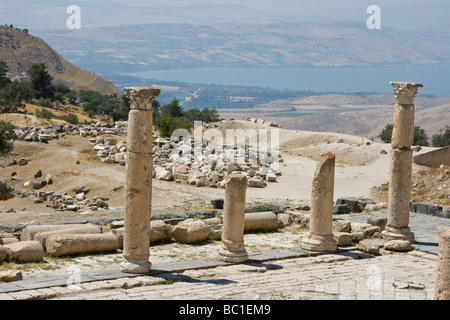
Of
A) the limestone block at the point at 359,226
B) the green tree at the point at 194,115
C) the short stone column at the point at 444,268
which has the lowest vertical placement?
the limestone block at the point at 359,226

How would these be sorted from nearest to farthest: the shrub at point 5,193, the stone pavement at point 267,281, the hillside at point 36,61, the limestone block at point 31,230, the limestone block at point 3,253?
1. the stone pavement at point 267,281
2. the limestone block at point 3,253
3. the limestone block at point 31,230
4. the shrub at point 5,193
5. the hillside at point 36,61

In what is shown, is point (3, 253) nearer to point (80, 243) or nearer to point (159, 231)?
point (80, 243)

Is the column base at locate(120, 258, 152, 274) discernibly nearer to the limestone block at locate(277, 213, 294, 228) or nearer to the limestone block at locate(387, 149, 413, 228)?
the limestone block at locate(277, 213, 294, 228)

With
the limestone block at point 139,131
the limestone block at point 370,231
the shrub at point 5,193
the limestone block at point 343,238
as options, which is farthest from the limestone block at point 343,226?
the shrub at point 5,193

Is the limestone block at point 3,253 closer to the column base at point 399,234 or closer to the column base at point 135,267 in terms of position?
the column base at point 135,267

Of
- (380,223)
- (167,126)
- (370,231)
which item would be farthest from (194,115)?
(370,231)

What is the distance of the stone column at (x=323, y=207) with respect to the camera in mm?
16609

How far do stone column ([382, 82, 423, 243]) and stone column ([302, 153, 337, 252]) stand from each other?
6.63 ft

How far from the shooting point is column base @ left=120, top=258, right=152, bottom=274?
13.5 meters

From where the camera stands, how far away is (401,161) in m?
17.5

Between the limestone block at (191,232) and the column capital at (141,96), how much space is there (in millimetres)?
4634

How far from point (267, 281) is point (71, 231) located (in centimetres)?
531

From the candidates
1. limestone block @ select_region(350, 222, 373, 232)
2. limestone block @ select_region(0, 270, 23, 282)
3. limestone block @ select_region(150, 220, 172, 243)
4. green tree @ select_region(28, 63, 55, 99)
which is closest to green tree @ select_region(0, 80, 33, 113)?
green tree @ select_region(28, 63, 55, 99)

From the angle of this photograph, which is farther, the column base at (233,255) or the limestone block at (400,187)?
the limestone block at (400,187)
